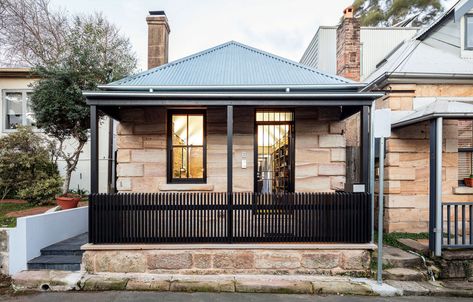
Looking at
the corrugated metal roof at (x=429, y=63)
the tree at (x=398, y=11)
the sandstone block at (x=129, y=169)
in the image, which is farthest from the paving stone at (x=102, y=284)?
the tree at (x=398, y=11)

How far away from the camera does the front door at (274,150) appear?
7391 mm

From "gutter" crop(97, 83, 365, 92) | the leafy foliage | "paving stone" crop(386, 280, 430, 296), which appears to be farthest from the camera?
the leafy foliage

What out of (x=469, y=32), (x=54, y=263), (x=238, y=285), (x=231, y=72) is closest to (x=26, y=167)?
(x=54, y=263)

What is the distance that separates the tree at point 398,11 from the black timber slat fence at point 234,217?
1899cm

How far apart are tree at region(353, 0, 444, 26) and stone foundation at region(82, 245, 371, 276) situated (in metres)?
19.6

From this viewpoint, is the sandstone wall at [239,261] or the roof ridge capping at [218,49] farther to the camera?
the roof ridge capping at [218,49]

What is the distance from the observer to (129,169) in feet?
23.4

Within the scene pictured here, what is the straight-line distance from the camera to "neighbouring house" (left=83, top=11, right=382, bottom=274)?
5.46 metres

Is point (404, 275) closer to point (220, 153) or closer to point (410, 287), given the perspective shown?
point (410, 287)

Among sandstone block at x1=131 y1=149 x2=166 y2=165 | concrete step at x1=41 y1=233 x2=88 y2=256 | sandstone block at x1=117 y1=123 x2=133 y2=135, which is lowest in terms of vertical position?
concrete step at x1=41 y1=233 x2=88 y2=256

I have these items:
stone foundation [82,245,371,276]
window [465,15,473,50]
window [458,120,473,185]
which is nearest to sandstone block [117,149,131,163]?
stone foundation [82,245,371,276]

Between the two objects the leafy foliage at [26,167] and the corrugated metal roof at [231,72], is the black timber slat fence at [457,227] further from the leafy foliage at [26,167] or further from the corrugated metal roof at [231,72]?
the leafy foliage at [26,167]

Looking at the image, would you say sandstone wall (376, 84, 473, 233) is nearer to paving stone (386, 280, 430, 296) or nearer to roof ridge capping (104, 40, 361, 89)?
roof ridge capping (104, 40, 361, 89)

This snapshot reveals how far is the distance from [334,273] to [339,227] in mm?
852
